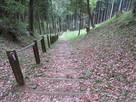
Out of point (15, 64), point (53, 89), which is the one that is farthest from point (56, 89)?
point (15, 64)

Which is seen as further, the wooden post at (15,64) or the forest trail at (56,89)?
the wooden post at (15,64)

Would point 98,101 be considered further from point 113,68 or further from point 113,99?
point 113,68

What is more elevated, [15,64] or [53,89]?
[15,64]

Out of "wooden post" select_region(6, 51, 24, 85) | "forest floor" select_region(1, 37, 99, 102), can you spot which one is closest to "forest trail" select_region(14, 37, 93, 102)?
"forest floor" select_region(1, 37, 99, 102)

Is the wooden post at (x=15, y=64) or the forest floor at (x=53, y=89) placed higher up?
the wooden post at (x=15, y=64)

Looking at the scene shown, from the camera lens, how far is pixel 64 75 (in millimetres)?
4004

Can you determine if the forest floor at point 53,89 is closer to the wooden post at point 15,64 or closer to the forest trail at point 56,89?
the forest trail at point 56,89

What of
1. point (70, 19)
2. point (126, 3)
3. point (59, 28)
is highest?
point (126, 3)

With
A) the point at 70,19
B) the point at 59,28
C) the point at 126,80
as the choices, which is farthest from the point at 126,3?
the point at 126,80

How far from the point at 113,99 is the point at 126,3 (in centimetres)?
3446

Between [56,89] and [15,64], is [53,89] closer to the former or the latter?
[56,89]

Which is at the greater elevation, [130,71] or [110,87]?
[130,71]

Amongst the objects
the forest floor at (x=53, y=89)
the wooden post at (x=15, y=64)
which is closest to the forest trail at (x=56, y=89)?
the forest floor at (x=53, y=89)

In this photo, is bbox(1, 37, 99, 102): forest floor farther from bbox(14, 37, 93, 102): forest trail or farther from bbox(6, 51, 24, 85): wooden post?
bbox(6, 51, 24, 85): wooden post
